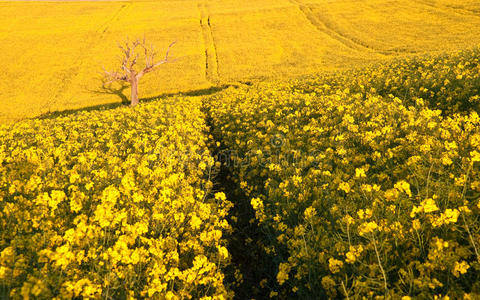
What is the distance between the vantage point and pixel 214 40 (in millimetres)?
34844

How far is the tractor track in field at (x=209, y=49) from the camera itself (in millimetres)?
25927

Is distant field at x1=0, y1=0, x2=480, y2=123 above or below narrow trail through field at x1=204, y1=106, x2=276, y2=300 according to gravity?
above

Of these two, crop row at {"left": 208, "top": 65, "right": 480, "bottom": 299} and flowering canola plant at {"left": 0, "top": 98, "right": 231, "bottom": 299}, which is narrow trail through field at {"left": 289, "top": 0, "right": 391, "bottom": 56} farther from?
flowering canola plant at {"left": 0, "top": 98, "right": 231, "bottom": 299}

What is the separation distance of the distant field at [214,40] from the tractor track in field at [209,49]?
15cm

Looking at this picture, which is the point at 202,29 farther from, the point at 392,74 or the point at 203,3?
the point at 392,74

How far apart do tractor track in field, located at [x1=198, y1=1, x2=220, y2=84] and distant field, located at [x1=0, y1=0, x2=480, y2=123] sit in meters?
0.15

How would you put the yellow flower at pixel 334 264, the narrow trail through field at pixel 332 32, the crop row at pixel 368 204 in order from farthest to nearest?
the narrow trail through field at pixel 332 32 → the yellow flower at pixel 334 264 → the crop row at pixel 368 204

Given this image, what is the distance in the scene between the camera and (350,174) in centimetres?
450

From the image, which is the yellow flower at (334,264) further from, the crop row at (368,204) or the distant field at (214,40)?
the distant field at (214,40)

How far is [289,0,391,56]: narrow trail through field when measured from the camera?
→ 1099 inches

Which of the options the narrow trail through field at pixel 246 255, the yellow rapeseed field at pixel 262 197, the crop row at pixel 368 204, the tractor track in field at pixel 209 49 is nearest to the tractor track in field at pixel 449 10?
the yellow rapeseed field at pixel 262 197

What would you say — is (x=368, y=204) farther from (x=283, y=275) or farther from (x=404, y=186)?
(x=283, y=275)

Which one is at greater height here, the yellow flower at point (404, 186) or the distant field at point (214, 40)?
the distant field at point (214, 40)

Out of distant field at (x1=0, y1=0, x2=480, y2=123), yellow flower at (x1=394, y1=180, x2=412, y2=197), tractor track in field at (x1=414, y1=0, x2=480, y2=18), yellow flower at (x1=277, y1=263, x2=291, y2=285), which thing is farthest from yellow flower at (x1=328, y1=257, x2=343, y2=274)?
tractor track in field at (x1=414, y1=0, x2=480, y2=18)
